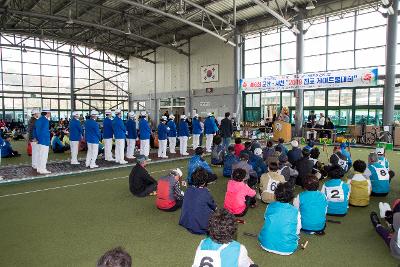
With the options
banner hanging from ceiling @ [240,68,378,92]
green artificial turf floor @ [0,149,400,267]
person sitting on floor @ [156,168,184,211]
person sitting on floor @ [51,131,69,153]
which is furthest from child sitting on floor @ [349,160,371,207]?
person sitting on floor @ [51,131,69,153]

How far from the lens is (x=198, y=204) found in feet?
13.3

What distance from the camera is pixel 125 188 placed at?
7.07 m

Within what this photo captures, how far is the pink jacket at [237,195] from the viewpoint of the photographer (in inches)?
184

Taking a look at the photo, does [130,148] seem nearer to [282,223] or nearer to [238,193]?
[238,193]

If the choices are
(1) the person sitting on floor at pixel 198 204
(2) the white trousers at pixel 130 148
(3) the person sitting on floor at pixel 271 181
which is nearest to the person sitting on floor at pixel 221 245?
(1) the person sitting on floor at pixel 198 204

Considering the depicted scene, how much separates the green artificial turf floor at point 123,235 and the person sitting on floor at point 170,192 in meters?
0.17

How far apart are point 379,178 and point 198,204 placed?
12.9 ft

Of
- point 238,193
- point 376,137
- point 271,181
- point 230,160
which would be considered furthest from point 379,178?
point 376,137

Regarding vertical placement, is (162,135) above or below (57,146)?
above

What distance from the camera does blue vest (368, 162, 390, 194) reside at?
5812mm

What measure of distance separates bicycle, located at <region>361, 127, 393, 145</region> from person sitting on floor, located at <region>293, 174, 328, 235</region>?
38.2 ft

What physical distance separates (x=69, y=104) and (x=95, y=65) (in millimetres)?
4354

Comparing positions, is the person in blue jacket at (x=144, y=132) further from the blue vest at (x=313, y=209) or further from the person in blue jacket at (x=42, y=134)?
the blue vest at (x=313, y=209)

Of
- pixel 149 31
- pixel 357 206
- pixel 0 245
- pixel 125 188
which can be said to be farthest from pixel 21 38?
pixel 357 206
